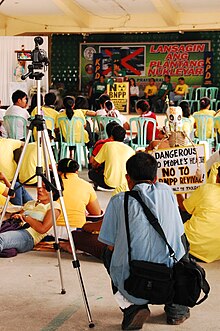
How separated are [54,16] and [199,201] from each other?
14582mm

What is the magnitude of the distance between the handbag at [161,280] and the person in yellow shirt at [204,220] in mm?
1387

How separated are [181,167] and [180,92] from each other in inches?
530

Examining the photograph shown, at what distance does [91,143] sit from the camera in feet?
34.5

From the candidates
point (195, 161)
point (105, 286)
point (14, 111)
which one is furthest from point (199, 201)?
point (14, 111)

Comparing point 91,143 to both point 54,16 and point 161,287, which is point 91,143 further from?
point 54,16

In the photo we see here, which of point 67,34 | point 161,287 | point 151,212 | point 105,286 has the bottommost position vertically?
point 105,286

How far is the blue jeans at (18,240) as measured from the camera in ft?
16.4

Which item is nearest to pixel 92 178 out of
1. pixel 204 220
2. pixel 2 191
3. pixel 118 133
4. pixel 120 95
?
pixel 118 133

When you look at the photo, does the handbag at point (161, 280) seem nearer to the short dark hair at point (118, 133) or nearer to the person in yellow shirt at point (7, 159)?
the short dark hair at point (118, 133)

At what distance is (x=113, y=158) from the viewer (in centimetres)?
756

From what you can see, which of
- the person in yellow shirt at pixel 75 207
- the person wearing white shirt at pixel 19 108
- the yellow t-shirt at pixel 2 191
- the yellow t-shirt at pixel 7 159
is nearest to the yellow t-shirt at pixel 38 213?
the person in yellow shirt at pixel 75 207

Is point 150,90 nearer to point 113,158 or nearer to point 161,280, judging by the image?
point 113,158

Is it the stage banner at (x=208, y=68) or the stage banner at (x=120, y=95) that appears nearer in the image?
the stage banner at (x=120, y=95)

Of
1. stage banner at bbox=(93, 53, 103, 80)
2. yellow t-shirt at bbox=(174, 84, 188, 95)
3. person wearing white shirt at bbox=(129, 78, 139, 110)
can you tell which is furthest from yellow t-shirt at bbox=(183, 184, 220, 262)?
stage banner at bbox=(93, 53, 103, 80)
